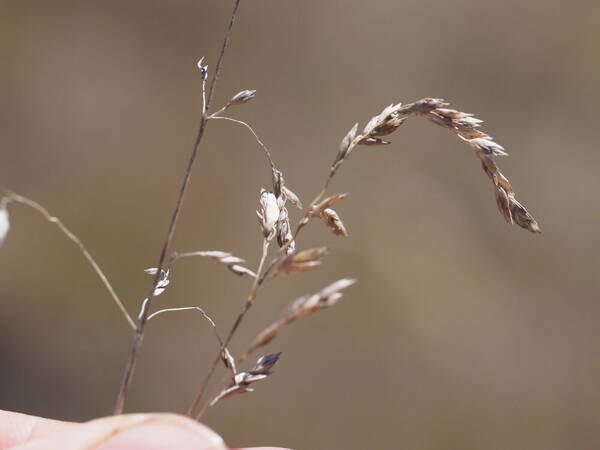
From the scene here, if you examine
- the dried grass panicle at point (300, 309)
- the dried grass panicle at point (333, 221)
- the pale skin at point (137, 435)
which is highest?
the dried grass panicle at point (333, 221)

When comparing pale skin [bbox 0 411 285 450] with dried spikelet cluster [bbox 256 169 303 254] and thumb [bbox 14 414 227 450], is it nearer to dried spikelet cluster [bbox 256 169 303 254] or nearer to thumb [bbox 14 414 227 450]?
thumb [bbox 14 414 227 450]

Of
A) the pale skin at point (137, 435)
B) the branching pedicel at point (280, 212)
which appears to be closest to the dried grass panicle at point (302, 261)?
the branching pedicel at point (280, 212)

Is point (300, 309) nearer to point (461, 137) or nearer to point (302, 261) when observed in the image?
point (302, 261)

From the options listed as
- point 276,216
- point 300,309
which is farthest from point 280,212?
point 300,309

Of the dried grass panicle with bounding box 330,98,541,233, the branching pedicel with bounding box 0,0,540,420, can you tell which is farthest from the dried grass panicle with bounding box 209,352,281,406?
the dried grass panicle with bounding box 330,98,541,233

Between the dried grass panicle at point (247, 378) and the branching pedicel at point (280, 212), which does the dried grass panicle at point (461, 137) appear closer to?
the branching pedicel at point (280, 212)

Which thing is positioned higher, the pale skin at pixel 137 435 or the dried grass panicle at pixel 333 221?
the dried grass panicle at pixel 333 221

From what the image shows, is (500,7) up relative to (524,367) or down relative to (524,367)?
up

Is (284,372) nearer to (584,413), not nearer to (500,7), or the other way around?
(584,413)

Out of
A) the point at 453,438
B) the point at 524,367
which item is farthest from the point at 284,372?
the point at 524,367
